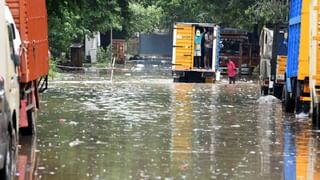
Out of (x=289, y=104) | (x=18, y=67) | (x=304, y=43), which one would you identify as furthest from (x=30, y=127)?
(x=289, y=104)

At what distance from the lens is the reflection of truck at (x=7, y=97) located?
896 cm

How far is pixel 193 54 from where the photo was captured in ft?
135

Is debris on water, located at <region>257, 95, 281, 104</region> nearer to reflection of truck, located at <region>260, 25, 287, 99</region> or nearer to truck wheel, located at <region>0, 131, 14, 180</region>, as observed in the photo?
reflection of truck, located at <region>260, 25, 287, 99</region>

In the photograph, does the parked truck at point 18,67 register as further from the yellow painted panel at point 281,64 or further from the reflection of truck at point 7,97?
the yellow painted panel at point 281,64

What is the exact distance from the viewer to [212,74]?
41031 millimetres

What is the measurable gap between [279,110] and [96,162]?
12.3 m

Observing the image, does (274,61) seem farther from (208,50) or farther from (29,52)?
(29,52)

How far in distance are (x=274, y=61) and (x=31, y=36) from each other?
1439 cm

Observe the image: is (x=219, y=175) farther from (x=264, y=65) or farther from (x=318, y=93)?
(x=264, y=65)

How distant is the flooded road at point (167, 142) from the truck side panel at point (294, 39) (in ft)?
4.45

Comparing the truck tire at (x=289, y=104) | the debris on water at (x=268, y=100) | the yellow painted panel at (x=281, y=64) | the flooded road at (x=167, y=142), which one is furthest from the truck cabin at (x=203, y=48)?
the truck tire at (x=289, y=104)

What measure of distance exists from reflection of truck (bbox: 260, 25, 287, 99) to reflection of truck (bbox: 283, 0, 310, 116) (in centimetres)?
339

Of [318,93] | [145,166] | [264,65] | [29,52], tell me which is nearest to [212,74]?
[264,65]

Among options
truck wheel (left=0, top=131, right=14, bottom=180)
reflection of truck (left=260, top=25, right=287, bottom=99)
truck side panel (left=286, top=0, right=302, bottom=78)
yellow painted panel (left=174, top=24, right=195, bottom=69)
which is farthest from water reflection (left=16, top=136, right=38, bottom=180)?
yellow painted panel (left=174, top=24, right=195, bottom=69)
